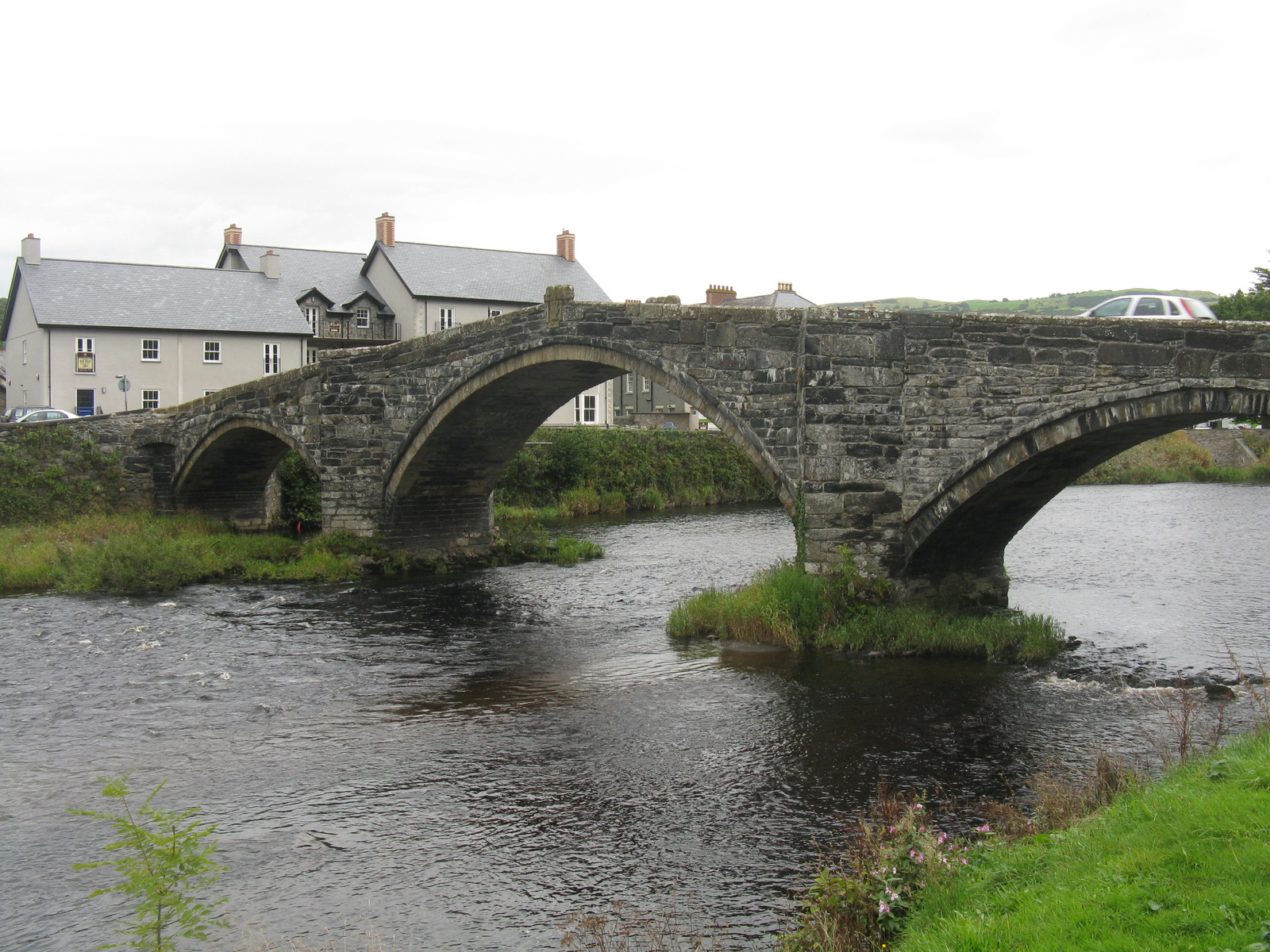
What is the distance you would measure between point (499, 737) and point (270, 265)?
4051cm

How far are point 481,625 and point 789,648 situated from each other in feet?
17.2

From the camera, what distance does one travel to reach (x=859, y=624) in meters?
14.4

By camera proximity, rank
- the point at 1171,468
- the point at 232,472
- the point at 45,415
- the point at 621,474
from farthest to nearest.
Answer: the point at 1171,468, the point at 621,474, the point at 45,415, the point at 232,472

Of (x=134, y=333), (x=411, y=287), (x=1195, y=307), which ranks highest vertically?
(x=411, y=287)

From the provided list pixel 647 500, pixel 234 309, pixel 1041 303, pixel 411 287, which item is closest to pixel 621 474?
pixel 647 500

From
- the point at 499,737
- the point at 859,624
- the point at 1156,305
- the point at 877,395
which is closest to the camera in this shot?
the point at 499,737

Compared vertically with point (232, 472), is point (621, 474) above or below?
below

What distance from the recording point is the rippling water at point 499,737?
7766 millimetres

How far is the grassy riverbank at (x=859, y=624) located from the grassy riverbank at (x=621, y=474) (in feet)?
55.9

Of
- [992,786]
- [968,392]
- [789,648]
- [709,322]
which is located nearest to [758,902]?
[992,786]

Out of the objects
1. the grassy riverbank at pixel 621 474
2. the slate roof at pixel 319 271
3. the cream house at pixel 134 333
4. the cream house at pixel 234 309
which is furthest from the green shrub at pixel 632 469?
the slate roof at pixel 319 271

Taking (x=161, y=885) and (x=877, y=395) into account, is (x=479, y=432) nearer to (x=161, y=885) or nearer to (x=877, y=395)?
(x=877, y=395)

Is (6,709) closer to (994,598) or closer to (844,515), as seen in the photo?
(844,515)

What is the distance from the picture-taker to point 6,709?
12102 mm
